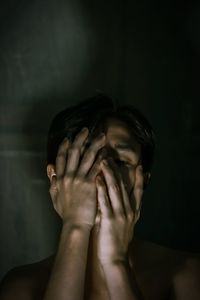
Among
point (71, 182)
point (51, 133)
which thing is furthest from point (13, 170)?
point (71, 182)

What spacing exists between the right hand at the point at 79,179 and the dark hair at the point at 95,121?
0.19ft

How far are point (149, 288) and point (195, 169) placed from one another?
0.46 m

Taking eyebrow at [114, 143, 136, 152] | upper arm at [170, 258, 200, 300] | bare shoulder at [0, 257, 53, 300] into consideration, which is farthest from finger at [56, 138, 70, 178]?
upper arm at [170, 258, 200, 300]

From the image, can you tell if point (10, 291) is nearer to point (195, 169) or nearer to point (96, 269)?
point (96, 269)

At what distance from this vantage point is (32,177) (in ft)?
4.53

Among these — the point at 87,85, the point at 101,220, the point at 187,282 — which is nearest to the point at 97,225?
the point at 101,220

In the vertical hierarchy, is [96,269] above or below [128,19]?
below

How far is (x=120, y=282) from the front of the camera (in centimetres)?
95

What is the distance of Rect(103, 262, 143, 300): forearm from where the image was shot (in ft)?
3.06

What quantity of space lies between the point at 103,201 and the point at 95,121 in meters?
0.17

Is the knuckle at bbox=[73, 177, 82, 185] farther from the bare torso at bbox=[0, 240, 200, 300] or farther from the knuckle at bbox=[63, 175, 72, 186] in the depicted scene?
the bare torso at bbox=[0, 240, 200, 300]

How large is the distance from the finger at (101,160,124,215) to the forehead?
7cm

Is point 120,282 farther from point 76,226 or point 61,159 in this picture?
point 61,159

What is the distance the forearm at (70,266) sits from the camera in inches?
37.1
